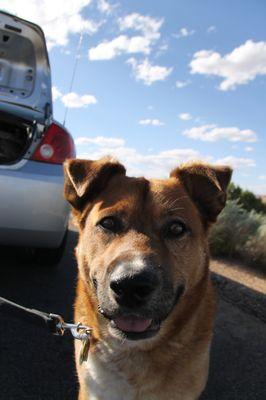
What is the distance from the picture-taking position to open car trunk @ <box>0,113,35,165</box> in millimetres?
4266

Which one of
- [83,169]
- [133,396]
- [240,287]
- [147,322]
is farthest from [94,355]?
[240,287]

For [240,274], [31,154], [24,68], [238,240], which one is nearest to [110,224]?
[31,154]

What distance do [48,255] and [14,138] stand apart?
4.43ft

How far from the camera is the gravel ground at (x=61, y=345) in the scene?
10.4 feet

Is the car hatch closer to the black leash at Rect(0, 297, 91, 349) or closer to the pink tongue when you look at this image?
the black leash at Rect(0, 297, 91, 349)

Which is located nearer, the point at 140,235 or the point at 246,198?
the point at 140,235

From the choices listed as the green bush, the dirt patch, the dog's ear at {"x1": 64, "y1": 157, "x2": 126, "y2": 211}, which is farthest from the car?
the green bush

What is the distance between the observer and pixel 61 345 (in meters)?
3.73

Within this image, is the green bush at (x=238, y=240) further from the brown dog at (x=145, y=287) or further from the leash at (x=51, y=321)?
the leash at (x=51, y=321)

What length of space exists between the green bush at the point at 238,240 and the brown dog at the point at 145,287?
494cm

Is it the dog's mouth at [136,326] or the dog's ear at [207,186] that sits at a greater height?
the dog's ear at [207,186]

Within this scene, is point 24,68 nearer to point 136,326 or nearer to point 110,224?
point 110,224

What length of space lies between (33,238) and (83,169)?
145 centimetres

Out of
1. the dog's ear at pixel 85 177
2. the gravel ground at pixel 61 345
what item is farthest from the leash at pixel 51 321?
the dog's ear at pixel 85 177
